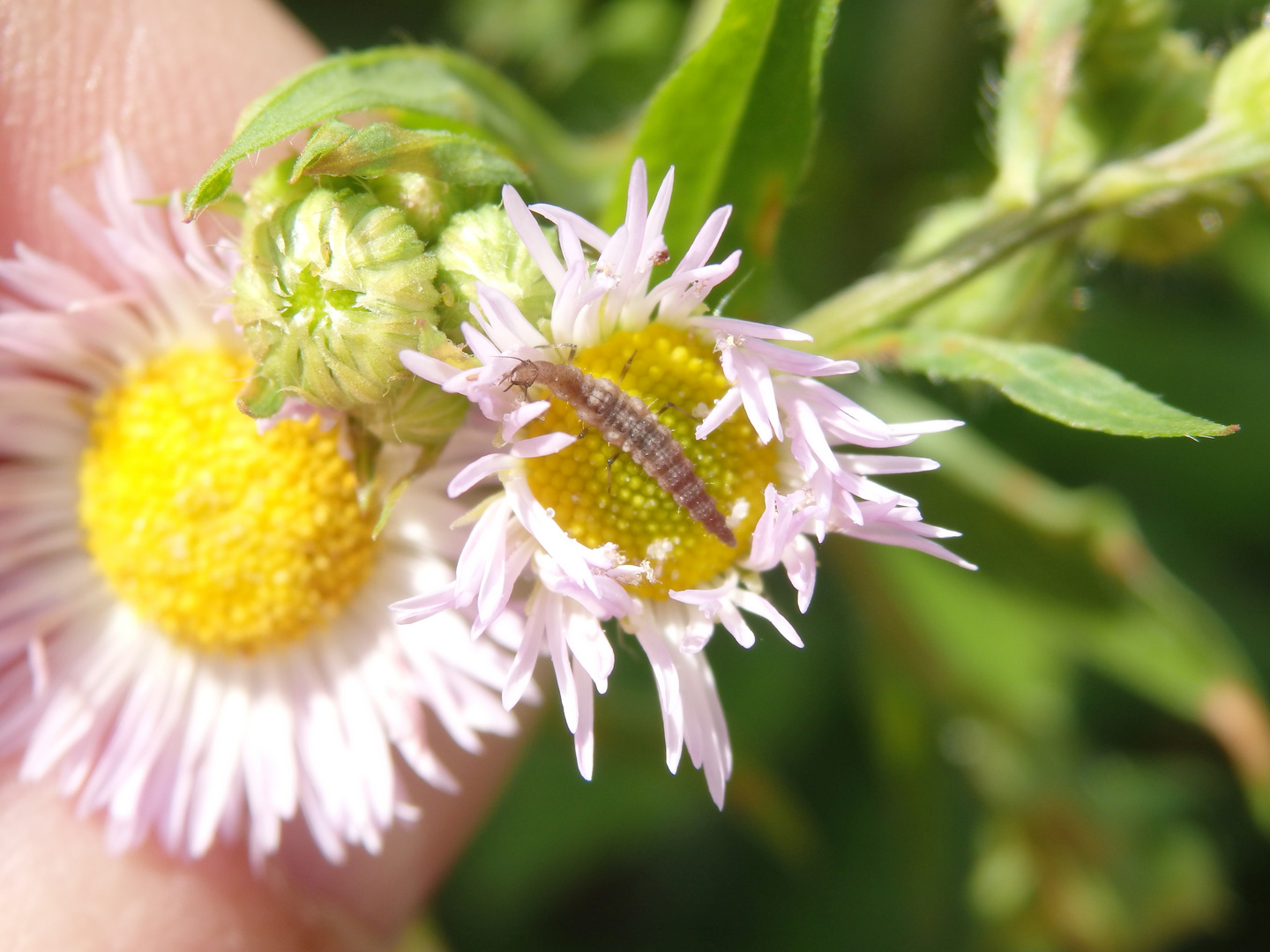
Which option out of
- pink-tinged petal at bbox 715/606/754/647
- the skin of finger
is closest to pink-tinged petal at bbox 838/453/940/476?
pink-tinged petal at bbox 715/606/754/647

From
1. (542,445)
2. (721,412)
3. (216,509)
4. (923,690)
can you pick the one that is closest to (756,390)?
(721,412)

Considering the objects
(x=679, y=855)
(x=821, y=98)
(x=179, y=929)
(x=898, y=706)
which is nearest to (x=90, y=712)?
(x=179, y=929)

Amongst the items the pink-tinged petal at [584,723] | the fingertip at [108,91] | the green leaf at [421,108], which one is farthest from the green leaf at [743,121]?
the fingertip at [108,91]

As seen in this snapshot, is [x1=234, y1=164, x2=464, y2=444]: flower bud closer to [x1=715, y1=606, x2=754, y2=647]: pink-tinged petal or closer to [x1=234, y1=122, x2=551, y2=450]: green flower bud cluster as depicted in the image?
[x1=234, y1=122, x2=551, y2=450]: green flower bud cluster

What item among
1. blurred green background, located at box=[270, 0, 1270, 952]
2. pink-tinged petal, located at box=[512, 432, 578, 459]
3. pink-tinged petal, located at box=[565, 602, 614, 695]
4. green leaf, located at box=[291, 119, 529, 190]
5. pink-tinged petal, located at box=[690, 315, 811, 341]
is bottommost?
blurred green background, located at box=[270, 0, 1270, 952]

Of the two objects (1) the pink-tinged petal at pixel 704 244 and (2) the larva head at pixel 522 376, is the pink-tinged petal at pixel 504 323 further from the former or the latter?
(1) the pink-tinged petal at pixel 704 244

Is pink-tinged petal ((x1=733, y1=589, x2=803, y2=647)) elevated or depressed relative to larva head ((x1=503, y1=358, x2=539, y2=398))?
depressed
